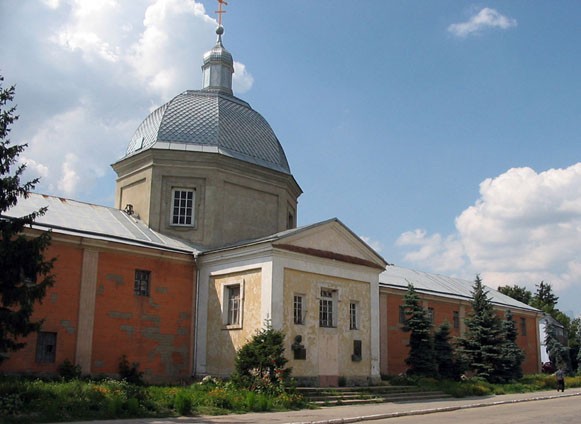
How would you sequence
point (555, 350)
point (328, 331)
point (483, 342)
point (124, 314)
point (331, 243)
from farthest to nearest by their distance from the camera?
point (555, 350) < point (483, 342) < point (331, 243) < point (328, 331) < point (124, 314)

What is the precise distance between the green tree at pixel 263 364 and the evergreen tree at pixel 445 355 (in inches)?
480

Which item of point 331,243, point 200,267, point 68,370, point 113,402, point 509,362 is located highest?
point 331,243

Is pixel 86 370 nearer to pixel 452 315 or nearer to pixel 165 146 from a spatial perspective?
pixel 165 146

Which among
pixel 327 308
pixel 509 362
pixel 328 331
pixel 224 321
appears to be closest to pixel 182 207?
pixel 224 321

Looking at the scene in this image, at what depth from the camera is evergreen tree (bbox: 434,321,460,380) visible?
30000 mm

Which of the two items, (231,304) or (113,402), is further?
(231,304)

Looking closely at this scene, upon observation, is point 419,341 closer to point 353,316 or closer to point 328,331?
point 353,316

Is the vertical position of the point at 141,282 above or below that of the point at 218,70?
below

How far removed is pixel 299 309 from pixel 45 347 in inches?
348

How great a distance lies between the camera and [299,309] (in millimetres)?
22734

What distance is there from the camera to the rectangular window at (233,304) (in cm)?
2302

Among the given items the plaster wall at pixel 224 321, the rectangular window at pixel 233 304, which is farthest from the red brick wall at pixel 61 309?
the rectangular window at pixel 233 304

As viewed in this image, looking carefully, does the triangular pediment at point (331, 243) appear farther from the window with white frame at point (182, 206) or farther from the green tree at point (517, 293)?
the green tree at point (517, 293)

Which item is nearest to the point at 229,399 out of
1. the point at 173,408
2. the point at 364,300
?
the point at 173,408
